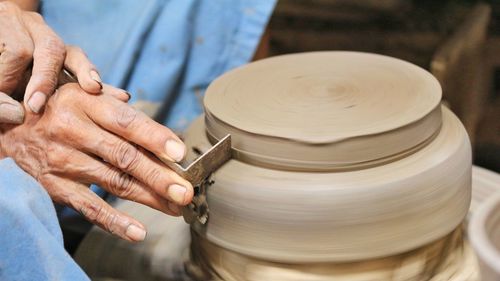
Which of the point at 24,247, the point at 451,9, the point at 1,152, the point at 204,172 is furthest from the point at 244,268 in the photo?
the point at 451,9

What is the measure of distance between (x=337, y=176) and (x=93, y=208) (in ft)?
1.12

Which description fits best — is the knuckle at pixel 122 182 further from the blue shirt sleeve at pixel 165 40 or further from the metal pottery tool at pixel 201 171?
the blue shirt sleeve at pixel 165 40

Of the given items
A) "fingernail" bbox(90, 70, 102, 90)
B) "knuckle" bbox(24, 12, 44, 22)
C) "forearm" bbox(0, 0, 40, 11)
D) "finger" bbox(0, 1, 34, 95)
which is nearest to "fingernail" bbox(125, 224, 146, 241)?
"fingernail" bbox(90, 70, 102, 90)

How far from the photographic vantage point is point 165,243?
3.55ft

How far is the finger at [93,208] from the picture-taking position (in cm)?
89

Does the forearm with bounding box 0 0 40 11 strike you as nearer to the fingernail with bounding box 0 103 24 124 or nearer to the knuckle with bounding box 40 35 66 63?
the knuckle with bounding box 40 35 66 63

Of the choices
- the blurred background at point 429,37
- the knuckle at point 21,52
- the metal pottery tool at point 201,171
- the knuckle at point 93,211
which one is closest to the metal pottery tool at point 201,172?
the metal pottery tool at point 201,171

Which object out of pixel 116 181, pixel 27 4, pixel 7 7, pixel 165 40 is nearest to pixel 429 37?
pixel 165 40

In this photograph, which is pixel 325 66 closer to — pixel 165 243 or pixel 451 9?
pixel 165 243

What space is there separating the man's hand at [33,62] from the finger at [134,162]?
0.08 meters

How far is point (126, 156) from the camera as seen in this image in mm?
869

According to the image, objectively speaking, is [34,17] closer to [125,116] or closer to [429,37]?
[125,116]

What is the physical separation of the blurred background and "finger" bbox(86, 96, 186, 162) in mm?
1174

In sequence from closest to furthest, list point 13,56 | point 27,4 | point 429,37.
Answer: point 13,56 → point 27,4 → point 429,37
